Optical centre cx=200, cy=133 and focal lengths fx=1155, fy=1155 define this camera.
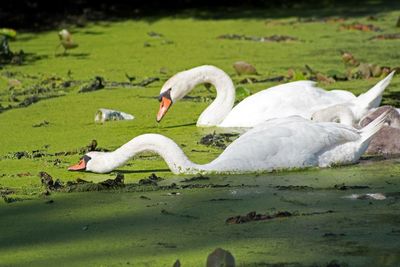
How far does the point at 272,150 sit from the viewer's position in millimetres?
5352

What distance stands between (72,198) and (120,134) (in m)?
1.78

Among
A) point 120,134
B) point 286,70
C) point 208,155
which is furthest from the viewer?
point 286,70

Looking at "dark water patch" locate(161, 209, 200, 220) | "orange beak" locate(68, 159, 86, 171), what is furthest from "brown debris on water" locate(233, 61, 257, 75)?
"dark water patch" locate(161, 209, 200, 220)

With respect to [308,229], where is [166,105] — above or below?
above

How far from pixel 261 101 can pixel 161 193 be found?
2032mm

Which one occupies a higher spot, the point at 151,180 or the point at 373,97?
the point at 373,97

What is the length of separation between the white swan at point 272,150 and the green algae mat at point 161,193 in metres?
0.06

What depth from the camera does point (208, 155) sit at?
6000 millimetres

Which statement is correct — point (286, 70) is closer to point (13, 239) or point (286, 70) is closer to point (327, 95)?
point (327, 95)

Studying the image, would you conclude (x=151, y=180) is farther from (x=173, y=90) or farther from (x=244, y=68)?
(x=244, y=68)

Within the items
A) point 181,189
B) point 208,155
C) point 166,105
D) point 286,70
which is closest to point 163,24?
point 286,70

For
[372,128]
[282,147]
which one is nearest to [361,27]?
[372,128]

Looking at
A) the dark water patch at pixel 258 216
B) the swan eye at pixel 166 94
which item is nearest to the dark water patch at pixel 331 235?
the dark water patch at pixel 258 216

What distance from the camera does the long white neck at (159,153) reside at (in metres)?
5.38
